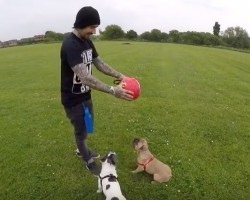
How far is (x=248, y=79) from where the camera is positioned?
20.2 metres

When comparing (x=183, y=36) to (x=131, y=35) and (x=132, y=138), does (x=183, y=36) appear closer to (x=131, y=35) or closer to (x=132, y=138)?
(x=131, y=35)

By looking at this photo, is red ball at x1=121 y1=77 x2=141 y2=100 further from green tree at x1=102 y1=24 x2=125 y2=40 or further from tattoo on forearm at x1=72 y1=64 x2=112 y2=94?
Answer: green tree at x1=102 y1=24 x2=125 y2=40

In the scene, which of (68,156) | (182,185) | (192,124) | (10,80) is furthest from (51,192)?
(10,80)

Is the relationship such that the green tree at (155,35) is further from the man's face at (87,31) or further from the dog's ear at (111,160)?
the man's face at (87,31)

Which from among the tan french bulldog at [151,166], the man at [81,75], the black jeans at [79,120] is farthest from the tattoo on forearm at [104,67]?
the tan french bulldog at [151,166]

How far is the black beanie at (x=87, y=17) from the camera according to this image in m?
5.07

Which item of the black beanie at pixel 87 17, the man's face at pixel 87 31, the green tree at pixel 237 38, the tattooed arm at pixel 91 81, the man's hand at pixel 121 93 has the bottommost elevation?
the green tree at pixel 237 38

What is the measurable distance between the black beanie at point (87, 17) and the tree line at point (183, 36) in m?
88.2

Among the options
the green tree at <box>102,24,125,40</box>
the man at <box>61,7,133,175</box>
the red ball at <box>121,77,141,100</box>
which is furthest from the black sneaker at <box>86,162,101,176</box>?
the green tree at <box>102,24,125,40</box>

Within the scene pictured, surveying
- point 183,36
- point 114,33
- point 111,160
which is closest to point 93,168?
Result: point 111,160

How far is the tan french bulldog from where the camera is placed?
6.43 m

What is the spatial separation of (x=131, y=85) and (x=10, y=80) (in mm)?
14488

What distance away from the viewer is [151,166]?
652 centimetres

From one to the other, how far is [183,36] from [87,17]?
3865 inches
